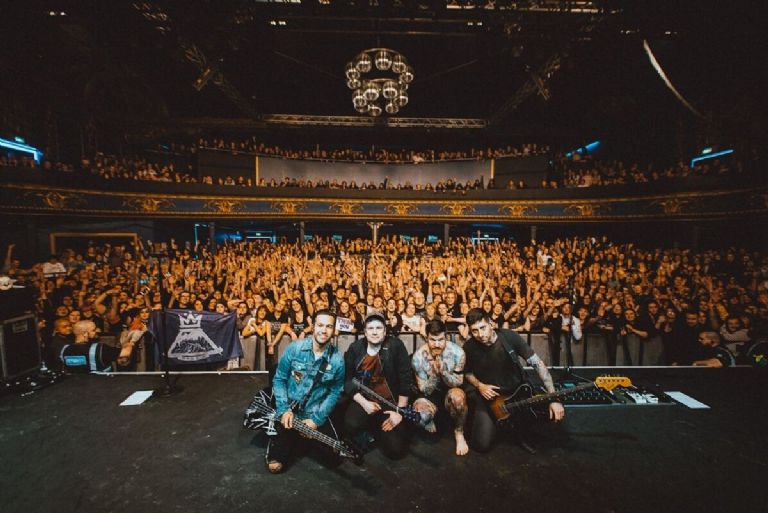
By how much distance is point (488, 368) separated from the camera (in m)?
3.24

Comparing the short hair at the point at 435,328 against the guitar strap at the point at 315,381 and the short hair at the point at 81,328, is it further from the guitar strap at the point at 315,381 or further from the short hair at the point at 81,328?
the short hair at the point at 81,328

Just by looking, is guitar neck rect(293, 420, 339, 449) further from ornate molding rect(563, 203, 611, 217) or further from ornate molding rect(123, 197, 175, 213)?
ornate molding rect(563, 203, 611, 217)

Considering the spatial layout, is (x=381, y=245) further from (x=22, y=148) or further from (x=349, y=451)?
(x=22, y=148)

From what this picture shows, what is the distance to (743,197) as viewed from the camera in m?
10.3

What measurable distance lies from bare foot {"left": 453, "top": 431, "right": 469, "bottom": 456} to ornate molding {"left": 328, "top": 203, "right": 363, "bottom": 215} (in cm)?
1368

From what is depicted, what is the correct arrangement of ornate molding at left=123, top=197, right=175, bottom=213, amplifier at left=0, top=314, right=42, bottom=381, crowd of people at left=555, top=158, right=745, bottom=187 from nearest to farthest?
amplifier at left=0, top=314, right=42, bottom=381, crowd of people at left=555, top=158, right=745, bottom=187, ornate molding at left=123, top=197, right=175, bottom=213

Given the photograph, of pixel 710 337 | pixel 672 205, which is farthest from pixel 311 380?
pixel 672 205

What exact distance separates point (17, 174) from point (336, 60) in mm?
11287

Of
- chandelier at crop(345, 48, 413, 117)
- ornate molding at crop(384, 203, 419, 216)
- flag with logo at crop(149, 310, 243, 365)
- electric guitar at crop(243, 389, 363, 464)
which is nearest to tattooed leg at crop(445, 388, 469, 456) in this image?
electric guitar at crop(243, 389, 363, 464)

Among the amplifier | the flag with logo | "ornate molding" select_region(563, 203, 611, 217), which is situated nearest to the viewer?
the amplifier

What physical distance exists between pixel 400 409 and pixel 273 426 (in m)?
1.15

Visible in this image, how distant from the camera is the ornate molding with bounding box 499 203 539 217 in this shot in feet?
51.2

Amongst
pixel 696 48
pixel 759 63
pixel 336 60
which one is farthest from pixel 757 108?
pixel 336 60

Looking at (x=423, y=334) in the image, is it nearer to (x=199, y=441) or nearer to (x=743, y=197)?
(x=199, y=441)
